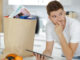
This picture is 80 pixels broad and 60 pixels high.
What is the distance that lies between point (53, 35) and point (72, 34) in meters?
0.23

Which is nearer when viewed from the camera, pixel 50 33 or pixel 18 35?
Answer: pixel 18 35

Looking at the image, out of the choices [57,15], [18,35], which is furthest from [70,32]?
[18,35]

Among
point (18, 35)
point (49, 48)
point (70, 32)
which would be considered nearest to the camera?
point (18, 35)

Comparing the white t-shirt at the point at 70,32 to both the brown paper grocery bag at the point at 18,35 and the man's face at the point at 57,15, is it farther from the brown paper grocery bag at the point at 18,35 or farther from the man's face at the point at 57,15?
the brown paper grocery bag at the point at 18,35

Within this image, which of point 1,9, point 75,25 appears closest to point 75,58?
point 75,25

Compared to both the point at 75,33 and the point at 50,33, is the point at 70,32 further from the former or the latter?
the point at 50,33

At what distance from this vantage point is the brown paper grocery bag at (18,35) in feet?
4.17

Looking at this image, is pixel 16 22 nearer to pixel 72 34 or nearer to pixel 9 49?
pixel 9 49

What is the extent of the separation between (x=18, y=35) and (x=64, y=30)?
411 mm

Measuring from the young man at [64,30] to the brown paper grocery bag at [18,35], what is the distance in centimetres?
18

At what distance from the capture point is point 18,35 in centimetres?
128

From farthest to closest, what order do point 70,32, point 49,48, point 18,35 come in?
1. point 49,48
2. point 70,32
3. point 18,35

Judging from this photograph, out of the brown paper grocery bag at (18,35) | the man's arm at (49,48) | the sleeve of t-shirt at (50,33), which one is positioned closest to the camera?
the brown paper grocery bag at (18,35)

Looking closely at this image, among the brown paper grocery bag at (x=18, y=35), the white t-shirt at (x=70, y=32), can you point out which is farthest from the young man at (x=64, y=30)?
the brown paper grocery bag at (x=18, y=35)
